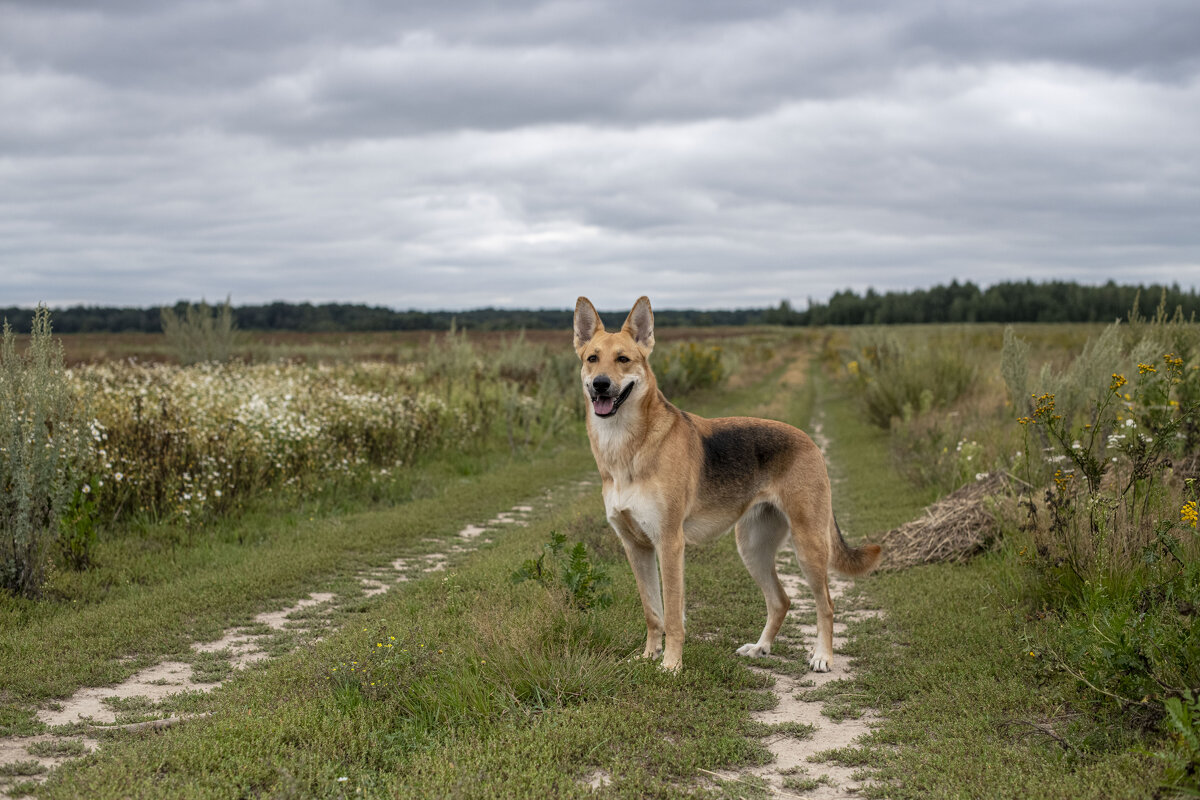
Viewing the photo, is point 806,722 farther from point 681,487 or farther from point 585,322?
point 585,322

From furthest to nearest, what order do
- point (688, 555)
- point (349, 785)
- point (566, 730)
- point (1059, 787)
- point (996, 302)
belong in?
1. point (996, 302)
2. point (688, 555)
3. point (566, 730)
4. point (349, 785)
5. point (1059, 787)

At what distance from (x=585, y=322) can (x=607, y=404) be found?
0.75 m

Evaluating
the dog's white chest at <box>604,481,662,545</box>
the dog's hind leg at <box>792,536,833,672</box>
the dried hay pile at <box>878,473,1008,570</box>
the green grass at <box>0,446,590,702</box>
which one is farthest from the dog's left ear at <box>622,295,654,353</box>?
the dried hay pile at <box>878,473,1008,570</box>

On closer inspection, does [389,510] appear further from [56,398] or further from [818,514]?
[818,514]

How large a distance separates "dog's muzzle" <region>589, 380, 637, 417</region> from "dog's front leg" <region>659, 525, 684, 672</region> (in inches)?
32.7

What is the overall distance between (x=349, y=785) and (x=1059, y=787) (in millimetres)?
3185

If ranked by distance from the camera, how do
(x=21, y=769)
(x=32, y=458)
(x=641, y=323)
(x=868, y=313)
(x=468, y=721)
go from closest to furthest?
(x=21, y=769) < (x=468, y=721) < (x=641, y=323) < (x=32, y=458) < (x=868, y=313)

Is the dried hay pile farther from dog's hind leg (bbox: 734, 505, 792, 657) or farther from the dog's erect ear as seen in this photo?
the dog's erect ear

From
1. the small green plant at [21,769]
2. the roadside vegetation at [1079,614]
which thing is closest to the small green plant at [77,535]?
the small green plant at [21,769]

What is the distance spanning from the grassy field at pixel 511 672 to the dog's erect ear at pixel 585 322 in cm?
173

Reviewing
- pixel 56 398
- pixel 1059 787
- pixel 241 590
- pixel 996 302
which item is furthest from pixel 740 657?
pixel 996 302

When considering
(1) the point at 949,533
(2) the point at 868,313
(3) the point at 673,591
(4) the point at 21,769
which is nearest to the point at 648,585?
(3) the point at 673,591

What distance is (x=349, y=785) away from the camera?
3930 mm

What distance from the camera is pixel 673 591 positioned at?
17.0 ft
